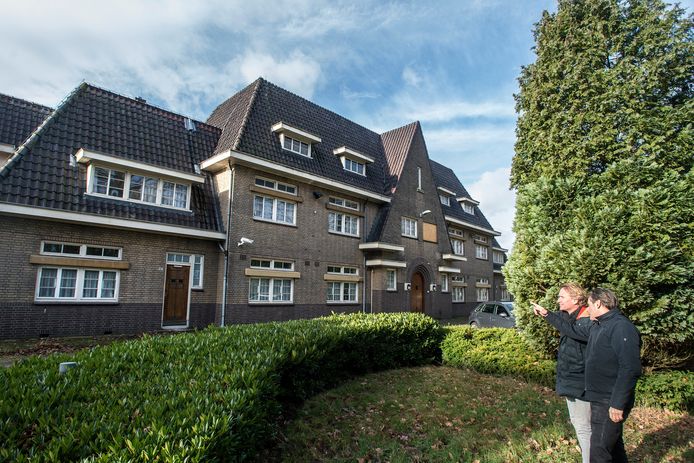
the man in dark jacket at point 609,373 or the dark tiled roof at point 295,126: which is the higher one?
the dark tiled roof at point 295,126

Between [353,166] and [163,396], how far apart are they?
59.3 ft

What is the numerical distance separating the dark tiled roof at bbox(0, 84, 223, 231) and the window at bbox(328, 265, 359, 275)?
5956 millimetres

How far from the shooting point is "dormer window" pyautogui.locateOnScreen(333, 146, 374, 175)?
19981mm

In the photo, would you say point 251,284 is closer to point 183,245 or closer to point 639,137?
point 183,245

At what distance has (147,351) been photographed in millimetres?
5465

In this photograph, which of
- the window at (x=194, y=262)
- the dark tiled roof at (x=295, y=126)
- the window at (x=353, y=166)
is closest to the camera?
the window at (x=194, y=262)

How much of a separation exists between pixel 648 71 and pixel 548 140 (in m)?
1.99

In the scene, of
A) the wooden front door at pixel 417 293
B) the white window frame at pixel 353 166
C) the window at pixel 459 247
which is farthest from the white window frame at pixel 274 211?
the window at pixel 459 247

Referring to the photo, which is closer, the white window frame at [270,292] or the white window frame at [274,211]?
the white window frame at [270,292]

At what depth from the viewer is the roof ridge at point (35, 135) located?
11.4 meters

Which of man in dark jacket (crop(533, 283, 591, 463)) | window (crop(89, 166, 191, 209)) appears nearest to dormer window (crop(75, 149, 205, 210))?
window (crop(89, 166, 191, 209))

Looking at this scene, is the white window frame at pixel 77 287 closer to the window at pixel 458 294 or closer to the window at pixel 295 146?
the window at pixel 295 146

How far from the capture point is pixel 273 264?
16297 millimetres

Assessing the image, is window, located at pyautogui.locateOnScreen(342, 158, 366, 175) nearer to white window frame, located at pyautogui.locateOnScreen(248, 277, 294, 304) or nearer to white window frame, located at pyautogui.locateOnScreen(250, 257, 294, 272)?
white window frame, located at pyautogui.locateOnScreen(250, 257, 294, 272)
